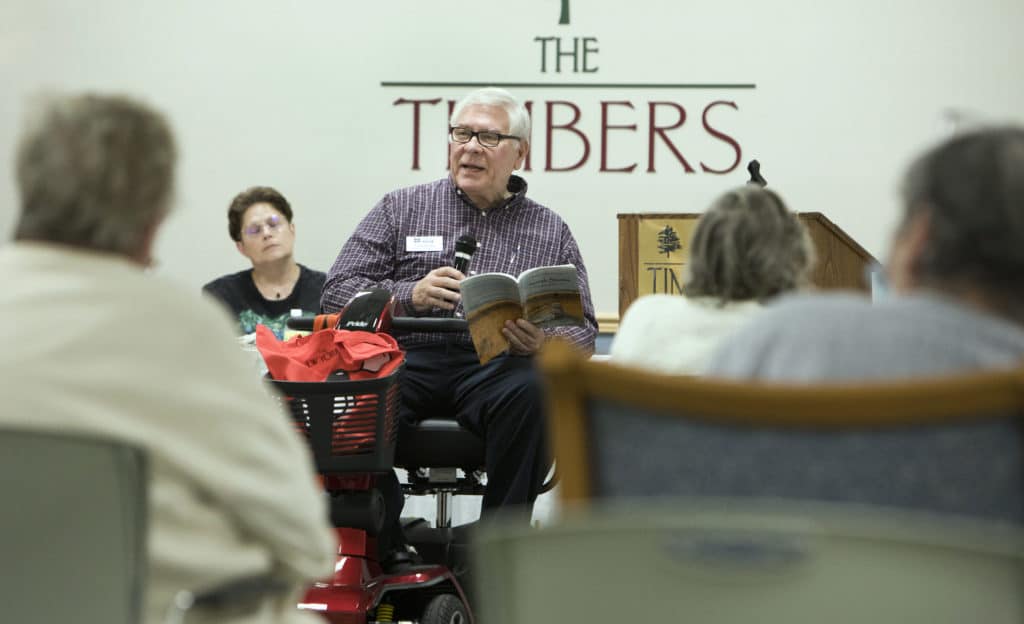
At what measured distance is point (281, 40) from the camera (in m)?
6.09

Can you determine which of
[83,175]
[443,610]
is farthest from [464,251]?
[83,175]

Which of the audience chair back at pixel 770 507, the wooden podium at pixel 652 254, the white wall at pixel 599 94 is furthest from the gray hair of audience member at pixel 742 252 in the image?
the white wall at pixel 599 94

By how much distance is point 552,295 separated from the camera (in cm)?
333

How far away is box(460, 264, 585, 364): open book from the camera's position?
130 inches

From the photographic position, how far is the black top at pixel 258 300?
15.9 feet

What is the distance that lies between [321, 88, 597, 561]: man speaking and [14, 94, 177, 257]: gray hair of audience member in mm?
1972

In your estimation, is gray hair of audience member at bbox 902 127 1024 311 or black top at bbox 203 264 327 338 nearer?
gray hair of audience member at bbox 902 127 1024 311

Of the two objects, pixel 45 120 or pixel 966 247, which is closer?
pixel 966 247

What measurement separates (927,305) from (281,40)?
5262 mm

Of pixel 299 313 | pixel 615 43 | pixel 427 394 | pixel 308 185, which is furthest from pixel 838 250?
pixel 308 185

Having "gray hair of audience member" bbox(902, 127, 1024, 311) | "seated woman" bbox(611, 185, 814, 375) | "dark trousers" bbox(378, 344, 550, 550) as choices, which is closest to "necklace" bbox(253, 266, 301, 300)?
"dark trousers" bbox(378, 344, 550, 550)

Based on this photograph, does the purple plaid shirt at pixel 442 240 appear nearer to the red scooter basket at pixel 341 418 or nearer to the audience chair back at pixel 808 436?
the red scooter basket at pixel 341 418

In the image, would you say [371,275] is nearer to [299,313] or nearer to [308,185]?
[299,313]

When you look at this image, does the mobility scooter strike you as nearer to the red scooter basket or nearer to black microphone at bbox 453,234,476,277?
the red scooter basket
